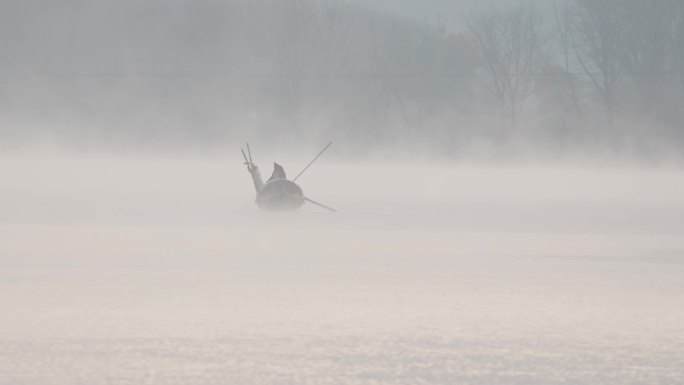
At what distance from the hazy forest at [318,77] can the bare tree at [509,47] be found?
15 cm

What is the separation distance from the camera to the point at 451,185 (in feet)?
174

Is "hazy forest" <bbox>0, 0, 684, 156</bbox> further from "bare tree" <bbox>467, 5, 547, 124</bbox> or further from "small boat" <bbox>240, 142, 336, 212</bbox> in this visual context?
"small boat" <bbox>240, 142, 336, 212</bbox>

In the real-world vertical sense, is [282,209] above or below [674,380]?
above

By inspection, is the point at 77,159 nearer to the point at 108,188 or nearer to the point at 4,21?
the point at 4,21

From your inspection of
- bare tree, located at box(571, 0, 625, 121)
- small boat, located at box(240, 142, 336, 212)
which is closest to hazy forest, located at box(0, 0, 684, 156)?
bare tree, located at box(571, 0, 625, 121)

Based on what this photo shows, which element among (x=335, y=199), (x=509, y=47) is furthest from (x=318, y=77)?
(x=335, y=199)

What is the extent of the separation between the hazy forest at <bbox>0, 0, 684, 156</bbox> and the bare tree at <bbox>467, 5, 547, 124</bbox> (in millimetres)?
149

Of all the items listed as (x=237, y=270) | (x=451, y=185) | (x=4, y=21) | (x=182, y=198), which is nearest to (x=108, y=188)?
(x=182, y=198)

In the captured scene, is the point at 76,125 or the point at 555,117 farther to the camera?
the point at 76,125

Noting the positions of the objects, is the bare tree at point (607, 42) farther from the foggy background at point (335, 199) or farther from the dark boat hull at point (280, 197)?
the dark boat hull at point (280, 197)

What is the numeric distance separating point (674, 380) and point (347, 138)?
7063 centimetres

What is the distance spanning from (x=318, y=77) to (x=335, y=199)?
42.5m

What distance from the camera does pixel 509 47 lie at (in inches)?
3344

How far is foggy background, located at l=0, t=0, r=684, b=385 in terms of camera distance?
1409 cm
